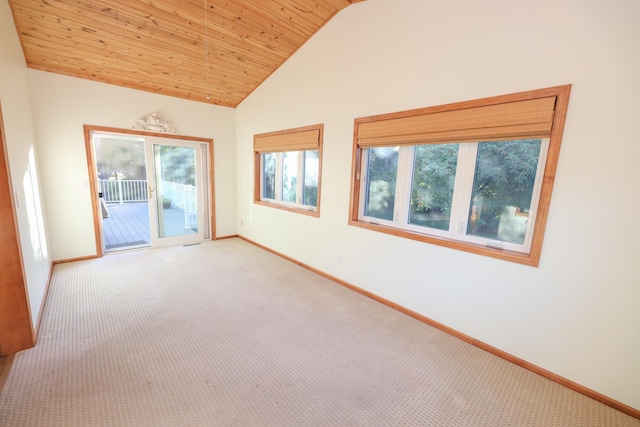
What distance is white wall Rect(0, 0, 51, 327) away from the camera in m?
1.93

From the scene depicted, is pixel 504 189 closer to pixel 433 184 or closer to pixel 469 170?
pixel 469 170

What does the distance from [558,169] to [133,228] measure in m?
6.58

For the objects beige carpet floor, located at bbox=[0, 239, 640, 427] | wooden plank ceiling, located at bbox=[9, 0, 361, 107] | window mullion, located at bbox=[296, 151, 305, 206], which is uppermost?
wooden plank ceiling, located at bbox=[9, 0, 361, 107]

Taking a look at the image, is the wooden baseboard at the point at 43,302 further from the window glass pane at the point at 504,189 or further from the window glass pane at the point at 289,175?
the window glass pane at the point at 504,189

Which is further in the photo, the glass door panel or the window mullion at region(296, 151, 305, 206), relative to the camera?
the glass door panel

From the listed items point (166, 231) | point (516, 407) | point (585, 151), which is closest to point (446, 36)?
point (585, 151)

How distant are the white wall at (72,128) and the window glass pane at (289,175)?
77.8 inches

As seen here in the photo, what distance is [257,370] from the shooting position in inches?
69.9

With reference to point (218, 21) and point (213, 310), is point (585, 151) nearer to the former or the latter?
point (213, 310)

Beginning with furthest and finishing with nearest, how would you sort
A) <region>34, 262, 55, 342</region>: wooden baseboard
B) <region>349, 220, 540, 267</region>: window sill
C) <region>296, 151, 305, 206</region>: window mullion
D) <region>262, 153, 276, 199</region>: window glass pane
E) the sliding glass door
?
1. <region>262, 153, 276, 199</region>: window glass pane
2. the sliding glass door
3. <region>296, 151, 305, 206</region>: window mullion
4. <region>34, 262, 55, 342</region>: wooden baseboard
5. <region>349, 220, 540, 267</region>: window sill

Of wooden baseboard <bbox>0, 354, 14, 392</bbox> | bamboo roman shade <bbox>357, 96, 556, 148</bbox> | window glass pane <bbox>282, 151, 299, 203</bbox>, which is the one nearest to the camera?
wooden baseboard <bbox>0, 354, 14, 392</bbox>

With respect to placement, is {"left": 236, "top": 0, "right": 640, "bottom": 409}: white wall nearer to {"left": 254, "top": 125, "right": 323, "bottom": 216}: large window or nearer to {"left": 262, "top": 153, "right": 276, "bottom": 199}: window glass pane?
{"left": 254, "top": 125, "right": 323, "bottom": 216}: large window

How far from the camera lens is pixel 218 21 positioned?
2.79 metres

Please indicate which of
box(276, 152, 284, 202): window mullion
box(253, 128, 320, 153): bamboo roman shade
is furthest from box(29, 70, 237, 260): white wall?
box(276, 152, 284, 202): window mullion
